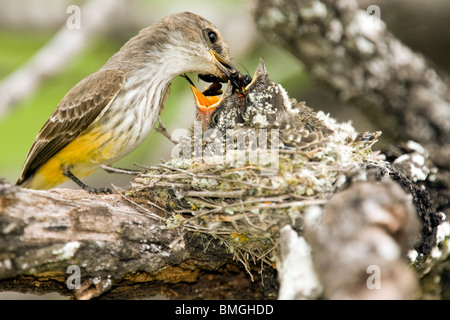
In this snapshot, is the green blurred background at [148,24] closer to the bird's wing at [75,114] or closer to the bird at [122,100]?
the bird at [122,100]

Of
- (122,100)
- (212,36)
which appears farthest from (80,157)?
(212,36)

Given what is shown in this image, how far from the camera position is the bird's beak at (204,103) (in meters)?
4.18

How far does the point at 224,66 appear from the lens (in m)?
4.55

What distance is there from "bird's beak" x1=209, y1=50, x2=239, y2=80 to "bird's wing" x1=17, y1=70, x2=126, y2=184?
76 centimetres

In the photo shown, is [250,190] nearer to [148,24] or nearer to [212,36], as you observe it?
[212,36]

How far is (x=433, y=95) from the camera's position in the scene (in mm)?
4871

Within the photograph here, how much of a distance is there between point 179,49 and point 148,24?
249cm

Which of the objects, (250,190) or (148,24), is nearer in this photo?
(250,190)

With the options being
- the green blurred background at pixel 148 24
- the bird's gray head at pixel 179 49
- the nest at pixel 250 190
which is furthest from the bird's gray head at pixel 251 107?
the green blurred background at pixel 148 24

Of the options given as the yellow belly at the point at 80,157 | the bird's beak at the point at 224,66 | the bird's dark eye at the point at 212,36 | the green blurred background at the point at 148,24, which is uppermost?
the green blurred background at the point at 148,24

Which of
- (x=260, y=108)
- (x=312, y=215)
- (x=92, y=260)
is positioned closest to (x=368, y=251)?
(x=312, y=215)

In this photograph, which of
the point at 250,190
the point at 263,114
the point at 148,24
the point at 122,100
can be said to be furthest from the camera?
the point at 148,24

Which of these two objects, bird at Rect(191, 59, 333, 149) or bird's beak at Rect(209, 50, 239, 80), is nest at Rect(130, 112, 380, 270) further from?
bird's beak at Rect(209, 50, 239, 80)

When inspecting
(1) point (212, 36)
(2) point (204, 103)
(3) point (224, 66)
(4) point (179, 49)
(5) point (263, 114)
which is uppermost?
(1) point (212, 36)
